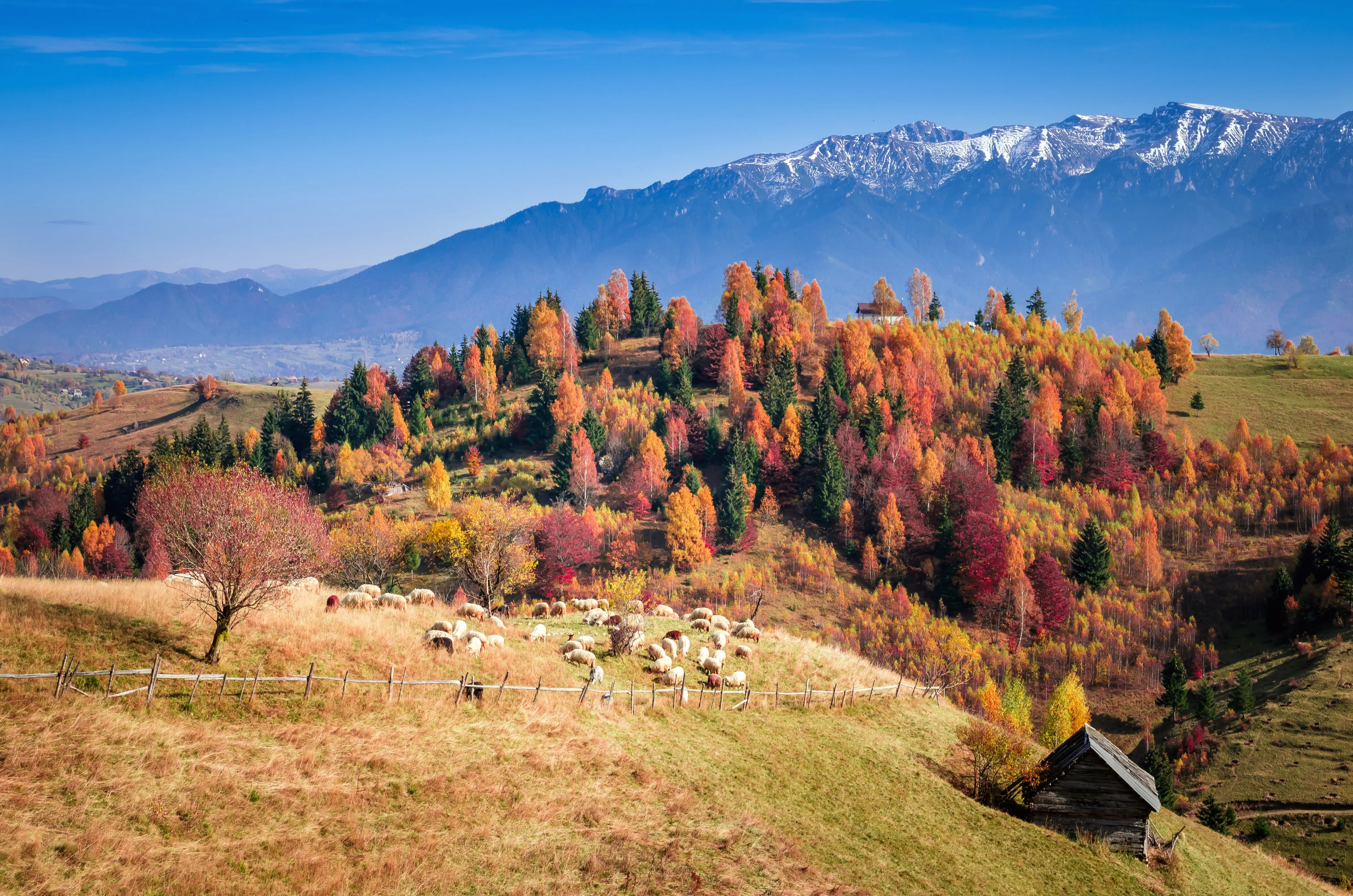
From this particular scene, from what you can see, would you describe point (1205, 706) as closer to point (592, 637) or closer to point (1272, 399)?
point (592, 637)

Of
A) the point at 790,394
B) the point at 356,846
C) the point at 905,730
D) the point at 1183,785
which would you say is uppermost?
the point at 790,394

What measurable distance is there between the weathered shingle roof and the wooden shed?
39 millimetres

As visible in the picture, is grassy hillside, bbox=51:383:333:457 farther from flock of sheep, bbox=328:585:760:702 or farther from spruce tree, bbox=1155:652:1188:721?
spruce tree, bbox=1155:652:1188:721

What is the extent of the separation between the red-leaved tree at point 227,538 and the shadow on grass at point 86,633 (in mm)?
1711

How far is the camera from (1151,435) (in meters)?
113

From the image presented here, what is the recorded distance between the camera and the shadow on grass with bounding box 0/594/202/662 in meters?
26.5

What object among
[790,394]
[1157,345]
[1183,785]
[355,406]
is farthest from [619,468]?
[1157,345]

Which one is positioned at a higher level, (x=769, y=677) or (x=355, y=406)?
(x=355, y=406)

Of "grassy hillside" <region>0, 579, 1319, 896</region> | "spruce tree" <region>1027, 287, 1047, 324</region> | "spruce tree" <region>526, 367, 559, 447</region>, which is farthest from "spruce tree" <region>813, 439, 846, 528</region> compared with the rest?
"grassy hillside" <region>0, 579, 1319, 896</region>

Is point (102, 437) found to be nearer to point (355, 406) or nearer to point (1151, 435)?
point (355, 406)

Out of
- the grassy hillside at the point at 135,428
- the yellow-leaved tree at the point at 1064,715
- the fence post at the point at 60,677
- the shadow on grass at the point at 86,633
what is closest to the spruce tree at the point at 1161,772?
the yellow-leaved tree at the point at 1064,715

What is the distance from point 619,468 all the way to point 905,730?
3204 inches

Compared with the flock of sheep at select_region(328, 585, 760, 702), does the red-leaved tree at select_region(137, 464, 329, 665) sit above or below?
above

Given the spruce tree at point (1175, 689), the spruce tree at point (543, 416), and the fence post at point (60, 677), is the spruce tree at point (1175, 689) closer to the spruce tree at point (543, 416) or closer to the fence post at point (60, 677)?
the fence post at point (60, 677)
